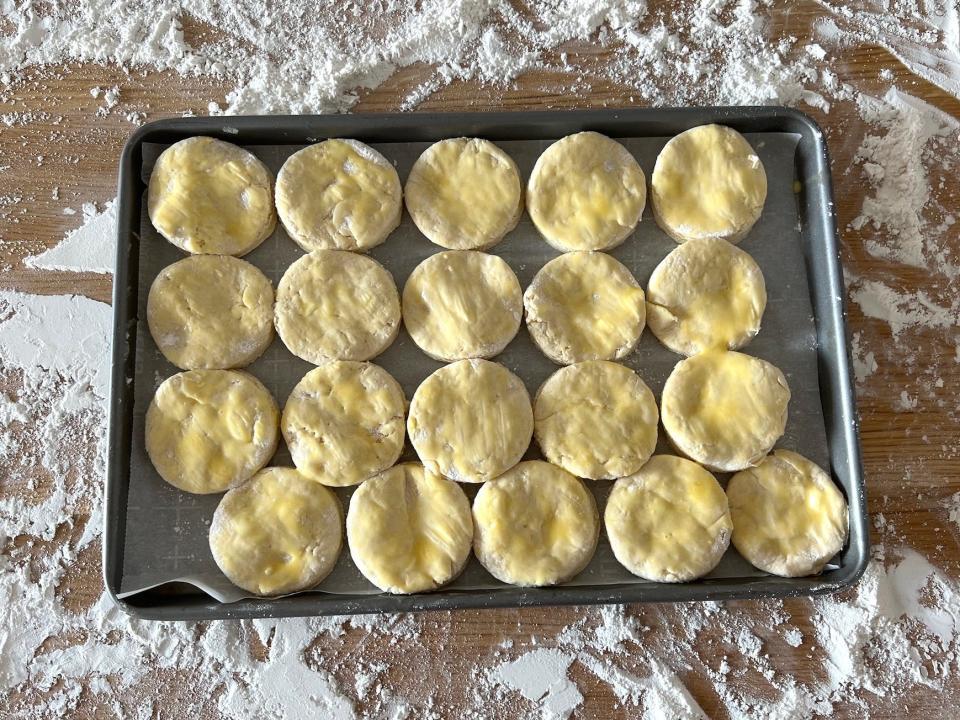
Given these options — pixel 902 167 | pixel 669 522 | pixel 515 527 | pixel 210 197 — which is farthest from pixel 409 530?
pixel 902 167

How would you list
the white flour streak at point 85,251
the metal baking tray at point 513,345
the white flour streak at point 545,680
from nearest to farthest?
1. the metal baking tray at point 513,345
2. the white flour streak at point 545,680
3. the white flour streak at point 85,251

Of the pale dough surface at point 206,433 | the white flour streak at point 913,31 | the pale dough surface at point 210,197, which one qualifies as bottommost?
the pale dough surface at point 206,433

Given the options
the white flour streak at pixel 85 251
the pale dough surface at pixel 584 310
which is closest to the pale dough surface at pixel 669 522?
the pale dough surface at pixel 584 310

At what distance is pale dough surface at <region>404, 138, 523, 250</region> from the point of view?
156 centimetres

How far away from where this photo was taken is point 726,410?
1505mm

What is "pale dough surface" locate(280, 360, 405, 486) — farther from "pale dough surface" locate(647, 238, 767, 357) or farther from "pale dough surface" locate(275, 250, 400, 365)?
"pale dough surface" locate(647, 238, 767, 357)

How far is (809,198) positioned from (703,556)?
2.56ft

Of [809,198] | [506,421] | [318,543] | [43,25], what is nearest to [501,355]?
[506,421]

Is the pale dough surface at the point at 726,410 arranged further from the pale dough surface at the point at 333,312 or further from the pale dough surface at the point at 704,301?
the pale dough surface at the point at 333,312

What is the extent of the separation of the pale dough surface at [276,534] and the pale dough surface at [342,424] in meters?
0.05

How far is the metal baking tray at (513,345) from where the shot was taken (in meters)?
1.41

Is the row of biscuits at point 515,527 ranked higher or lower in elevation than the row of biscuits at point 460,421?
lower

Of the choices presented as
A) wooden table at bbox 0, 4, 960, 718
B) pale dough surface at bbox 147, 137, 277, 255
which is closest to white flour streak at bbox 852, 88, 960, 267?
wooden table at bbox 0, 4, 960, 718

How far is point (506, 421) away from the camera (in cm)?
147
